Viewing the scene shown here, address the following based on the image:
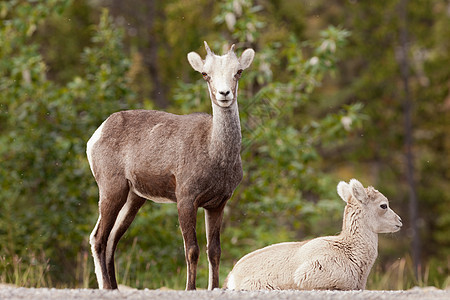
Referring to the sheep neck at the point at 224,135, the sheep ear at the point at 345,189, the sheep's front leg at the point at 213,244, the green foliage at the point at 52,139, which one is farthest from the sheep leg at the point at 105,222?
the green foliage at the point at 52,139

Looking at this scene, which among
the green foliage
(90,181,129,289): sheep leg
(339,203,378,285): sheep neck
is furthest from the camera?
the green foliage

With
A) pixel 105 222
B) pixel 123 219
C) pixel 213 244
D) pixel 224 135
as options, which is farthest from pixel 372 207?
pixel 105 222

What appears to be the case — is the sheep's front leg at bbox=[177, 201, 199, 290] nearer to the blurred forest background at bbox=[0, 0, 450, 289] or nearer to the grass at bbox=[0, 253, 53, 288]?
the grass at bbox=[0, 253, 53, 288]

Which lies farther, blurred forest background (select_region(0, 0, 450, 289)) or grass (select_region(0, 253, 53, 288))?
blurred forest background (select_region(0, 0, 450, 289))

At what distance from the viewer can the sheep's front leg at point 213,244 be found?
A: 23.9ft

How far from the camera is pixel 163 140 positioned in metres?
7.29

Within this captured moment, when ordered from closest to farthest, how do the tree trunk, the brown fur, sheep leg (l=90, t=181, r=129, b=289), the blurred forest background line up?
the brown fur → sheep leg (l=90, t=181, r=129, b=289) → the blurred forest background → the tree trunk

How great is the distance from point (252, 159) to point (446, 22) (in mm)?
14789

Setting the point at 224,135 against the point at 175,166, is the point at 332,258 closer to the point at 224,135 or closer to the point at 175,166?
the point at 224,135

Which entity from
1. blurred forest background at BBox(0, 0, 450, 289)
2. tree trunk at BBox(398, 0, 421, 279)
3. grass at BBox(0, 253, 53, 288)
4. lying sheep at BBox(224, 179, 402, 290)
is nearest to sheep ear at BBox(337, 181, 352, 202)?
lying sheep at BBox(224, 179, 402, 290)

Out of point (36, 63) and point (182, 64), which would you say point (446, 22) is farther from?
point (36, 63)

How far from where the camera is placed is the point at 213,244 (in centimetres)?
731

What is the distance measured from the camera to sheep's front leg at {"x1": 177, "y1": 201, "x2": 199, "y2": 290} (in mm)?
6895

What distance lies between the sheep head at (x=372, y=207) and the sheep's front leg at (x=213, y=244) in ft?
4.48
